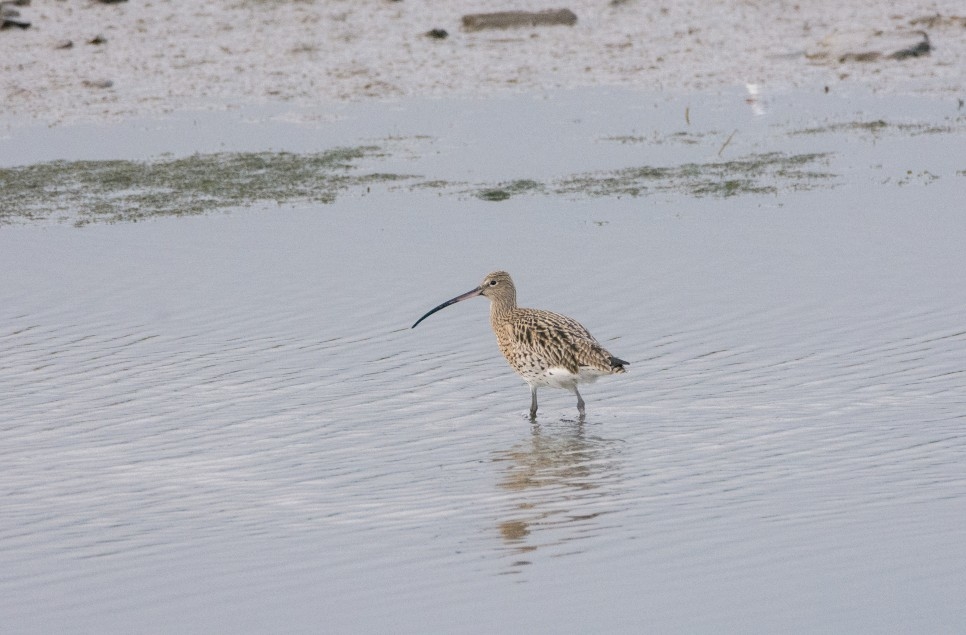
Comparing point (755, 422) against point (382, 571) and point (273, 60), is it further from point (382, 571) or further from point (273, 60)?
point (273, 60)

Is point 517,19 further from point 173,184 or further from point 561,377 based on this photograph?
point 561,377

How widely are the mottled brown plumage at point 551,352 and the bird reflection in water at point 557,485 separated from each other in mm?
324

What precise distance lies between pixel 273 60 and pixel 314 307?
13.9m

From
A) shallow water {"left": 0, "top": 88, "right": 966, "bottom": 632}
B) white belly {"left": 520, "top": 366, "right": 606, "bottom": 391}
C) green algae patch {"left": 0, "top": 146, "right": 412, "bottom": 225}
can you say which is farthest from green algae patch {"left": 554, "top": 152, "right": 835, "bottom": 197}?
white belly {"left": 520, "top": 366, "right": 606, "bottom": 391}

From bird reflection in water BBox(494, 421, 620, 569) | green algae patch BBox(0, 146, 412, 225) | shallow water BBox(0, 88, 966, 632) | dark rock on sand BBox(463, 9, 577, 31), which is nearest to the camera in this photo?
shallow water BBox(0, 88, 966, 632)

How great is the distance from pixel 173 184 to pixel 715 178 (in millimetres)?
5910

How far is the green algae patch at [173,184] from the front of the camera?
57.4ft

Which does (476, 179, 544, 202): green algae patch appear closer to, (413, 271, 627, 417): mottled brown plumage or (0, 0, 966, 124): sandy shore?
(413, 271, 627, 417): mottled brown plumage

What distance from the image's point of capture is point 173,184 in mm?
18703

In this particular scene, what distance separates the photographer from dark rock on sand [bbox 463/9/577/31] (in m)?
28.0

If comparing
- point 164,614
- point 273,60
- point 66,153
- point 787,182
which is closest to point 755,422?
point 164,614

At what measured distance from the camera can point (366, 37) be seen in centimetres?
2756

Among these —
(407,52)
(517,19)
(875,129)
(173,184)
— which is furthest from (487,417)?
(517,19)

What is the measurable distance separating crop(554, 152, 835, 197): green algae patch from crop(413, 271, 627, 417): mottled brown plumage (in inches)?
249
